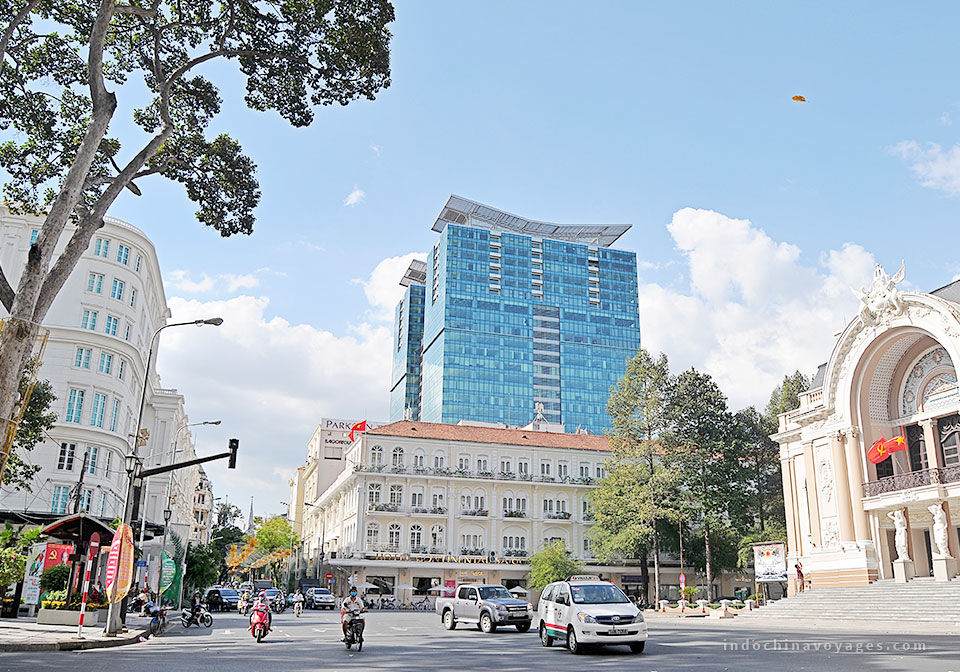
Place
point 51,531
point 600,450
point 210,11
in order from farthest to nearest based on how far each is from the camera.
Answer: point 600,450, point 51,531, point 210,11

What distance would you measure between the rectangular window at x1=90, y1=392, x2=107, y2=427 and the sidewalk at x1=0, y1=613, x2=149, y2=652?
64.1ft

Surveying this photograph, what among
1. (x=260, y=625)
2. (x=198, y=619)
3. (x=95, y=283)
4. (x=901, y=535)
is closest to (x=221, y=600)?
(x=95, y=283)

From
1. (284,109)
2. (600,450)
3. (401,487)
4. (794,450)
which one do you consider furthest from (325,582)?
(284,109)

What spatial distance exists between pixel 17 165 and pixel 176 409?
145ft

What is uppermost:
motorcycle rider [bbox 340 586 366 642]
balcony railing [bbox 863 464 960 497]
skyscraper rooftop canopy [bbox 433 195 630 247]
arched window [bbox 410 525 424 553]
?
skyscraper rooftop canopy [bbox 433 195 630 247]

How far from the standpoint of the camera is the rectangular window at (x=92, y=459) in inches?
1699

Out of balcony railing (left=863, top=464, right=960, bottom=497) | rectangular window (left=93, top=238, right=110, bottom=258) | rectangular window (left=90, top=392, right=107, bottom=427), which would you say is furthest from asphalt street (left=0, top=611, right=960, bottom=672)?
rectangular window (left=93, top=238, right=110, bottom=258)

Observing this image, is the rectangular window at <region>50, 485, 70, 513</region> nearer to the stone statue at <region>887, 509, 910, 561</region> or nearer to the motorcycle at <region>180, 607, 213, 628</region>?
the motorcycle at <region>180, 607, 213, 628</region>

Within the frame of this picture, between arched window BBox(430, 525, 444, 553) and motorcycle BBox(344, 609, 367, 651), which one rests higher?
arched window BBox(430, 525, 444, 553)

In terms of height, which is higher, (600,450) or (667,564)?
(600,450)

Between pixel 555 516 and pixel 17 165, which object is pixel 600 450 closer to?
pixel 555 516

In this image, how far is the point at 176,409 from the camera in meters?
61.8

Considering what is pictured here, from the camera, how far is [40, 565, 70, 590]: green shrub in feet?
88.5

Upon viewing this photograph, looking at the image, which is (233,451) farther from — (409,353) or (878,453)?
(409,353)
